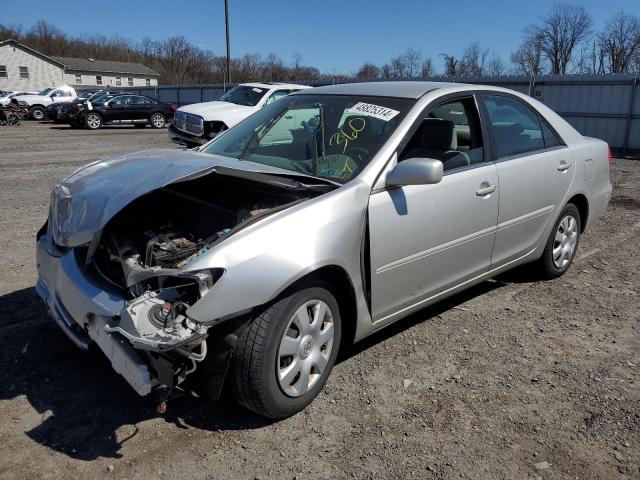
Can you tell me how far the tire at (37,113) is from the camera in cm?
3017

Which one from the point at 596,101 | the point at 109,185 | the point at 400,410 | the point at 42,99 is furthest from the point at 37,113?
the point at 400,410

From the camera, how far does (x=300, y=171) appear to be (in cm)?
349

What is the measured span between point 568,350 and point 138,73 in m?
79.3

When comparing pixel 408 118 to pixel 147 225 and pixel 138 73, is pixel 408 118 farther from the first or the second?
pixel 138 73

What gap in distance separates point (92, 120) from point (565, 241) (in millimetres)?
23699

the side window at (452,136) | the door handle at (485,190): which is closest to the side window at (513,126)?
the side window at (452,136)

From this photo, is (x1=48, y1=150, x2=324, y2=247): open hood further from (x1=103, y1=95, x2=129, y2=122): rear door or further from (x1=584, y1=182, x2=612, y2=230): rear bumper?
(x1=103, y1=95, x2=129, y2=122): rear door

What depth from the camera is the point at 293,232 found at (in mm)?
2736

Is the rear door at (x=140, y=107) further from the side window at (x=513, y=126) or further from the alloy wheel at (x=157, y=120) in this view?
the side window at (x=513, y=126)

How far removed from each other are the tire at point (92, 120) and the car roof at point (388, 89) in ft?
74.9

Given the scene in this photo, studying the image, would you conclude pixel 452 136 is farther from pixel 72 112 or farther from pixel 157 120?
pixel 157 120

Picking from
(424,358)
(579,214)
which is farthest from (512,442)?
(579,214)

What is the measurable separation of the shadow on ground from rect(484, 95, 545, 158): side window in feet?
6.00

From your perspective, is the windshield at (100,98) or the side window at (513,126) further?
the windshield at (100,98)
